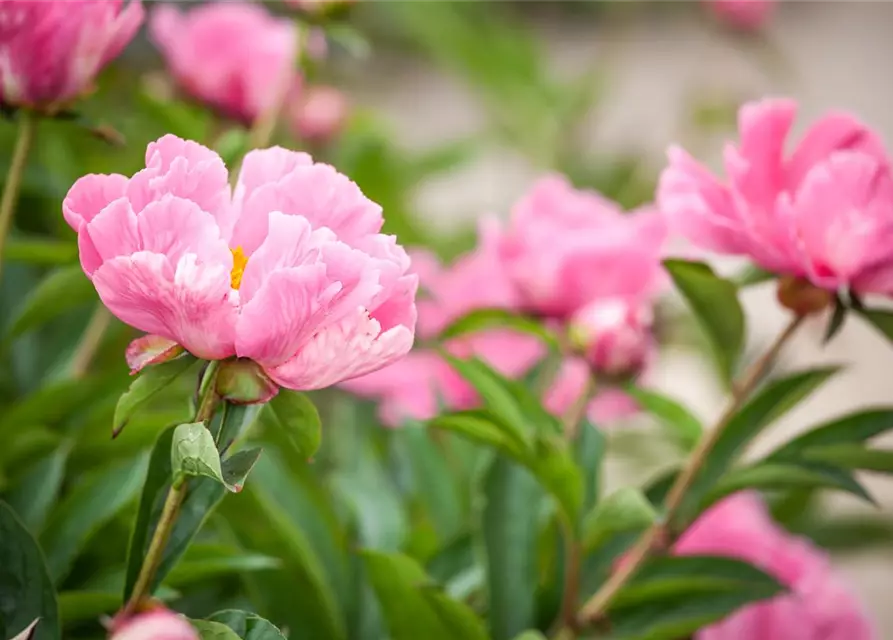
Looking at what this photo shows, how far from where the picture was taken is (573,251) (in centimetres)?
45

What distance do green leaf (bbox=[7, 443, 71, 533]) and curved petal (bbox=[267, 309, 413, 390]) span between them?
179mm

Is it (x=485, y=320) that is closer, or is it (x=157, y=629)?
(x=157, y=629)

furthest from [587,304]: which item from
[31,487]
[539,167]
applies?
[539,167]

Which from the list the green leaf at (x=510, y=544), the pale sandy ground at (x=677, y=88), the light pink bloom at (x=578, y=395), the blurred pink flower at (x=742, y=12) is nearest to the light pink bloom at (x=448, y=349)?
the light pink bloom at (x=578, y=395)

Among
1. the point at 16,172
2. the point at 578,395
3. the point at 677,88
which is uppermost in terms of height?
the point at 16,172

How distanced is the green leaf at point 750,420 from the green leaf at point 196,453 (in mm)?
208

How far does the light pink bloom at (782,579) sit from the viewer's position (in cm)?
42

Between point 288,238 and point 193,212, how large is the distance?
2 centimetres

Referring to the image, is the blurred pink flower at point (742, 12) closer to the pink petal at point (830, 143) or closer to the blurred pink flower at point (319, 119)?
the blurred pink flower at point (319, 119)

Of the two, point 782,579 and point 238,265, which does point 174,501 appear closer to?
point 238,265

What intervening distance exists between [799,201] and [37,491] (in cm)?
29

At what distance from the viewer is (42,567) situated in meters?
0.25

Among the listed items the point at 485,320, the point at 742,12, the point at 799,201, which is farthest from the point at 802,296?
the point at 742,12

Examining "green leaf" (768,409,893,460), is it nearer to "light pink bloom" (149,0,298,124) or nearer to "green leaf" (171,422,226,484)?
"green leaf" (171,422,226,484)
